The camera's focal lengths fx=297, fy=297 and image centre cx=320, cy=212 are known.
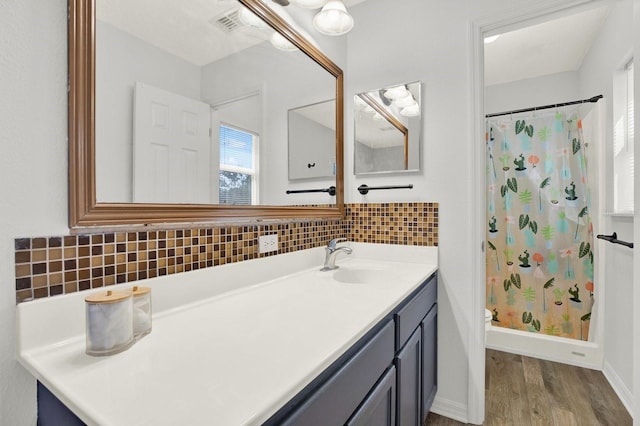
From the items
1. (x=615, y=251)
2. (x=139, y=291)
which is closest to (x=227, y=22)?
(x=139, y=291)

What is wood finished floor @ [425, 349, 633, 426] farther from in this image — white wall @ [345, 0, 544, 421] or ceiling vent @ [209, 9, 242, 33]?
ceiling vent @ [209, 9, 242, 33]

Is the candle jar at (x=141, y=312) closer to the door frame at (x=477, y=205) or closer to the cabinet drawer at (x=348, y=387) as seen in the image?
the cabinet drawer at (x=348, y=387)

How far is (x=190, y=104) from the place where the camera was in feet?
3.31

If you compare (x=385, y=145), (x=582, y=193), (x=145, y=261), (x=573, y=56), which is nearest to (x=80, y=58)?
(x=145, y=261)

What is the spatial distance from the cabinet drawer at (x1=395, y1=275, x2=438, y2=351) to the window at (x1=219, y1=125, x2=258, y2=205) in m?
0.77

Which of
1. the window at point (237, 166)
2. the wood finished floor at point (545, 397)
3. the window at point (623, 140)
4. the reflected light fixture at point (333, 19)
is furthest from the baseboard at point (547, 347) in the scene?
the reflected light fixture at point (333, 19)

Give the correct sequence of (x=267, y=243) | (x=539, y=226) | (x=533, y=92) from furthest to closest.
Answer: (x=533, y=92) → (x=539, y=226) → (x=267, y=243)

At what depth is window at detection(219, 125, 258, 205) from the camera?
3.82 feet

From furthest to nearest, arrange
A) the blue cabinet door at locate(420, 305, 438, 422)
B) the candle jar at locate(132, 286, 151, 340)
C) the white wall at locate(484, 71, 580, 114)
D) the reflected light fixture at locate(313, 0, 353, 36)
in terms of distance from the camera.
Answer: the white wall at locate(484, 71, 580, 114), the reflected light fixture at locate(313, 0, 353, 36), the blue cabinet door at locate(420, 305, 438, 422), the candle jar at locate(132, 286, 151, 340)

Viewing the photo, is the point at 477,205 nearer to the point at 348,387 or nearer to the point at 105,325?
the point at 348,387

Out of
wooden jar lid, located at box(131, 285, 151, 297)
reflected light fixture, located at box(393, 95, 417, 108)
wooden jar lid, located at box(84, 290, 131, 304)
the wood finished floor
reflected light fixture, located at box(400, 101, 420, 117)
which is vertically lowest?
the wood finished floor

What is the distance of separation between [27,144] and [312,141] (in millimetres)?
1264

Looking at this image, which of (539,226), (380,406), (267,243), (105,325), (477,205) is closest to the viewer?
(105,325)

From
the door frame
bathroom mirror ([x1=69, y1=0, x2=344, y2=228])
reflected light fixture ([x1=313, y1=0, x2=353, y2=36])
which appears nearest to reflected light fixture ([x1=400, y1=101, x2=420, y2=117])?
the door frame
